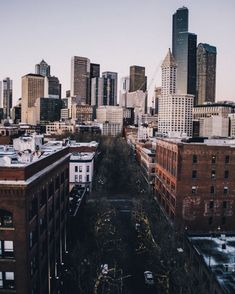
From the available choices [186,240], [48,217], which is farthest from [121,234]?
[48,217]

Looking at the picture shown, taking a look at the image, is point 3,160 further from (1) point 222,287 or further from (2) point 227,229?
(2) point 227,229

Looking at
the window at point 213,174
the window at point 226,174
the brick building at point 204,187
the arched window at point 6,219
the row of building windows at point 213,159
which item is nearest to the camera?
the arched window at point 6,219

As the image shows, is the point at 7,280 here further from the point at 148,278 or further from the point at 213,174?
the point at 213,174

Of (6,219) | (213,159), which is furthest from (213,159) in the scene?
(6,219)

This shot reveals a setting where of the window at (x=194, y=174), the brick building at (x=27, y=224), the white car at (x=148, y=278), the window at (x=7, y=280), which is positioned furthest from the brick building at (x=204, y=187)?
the window at (x=7, y=280)

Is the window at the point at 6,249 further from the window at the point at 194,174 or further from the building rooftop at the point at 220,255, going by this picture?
the window at the point at 194,174
